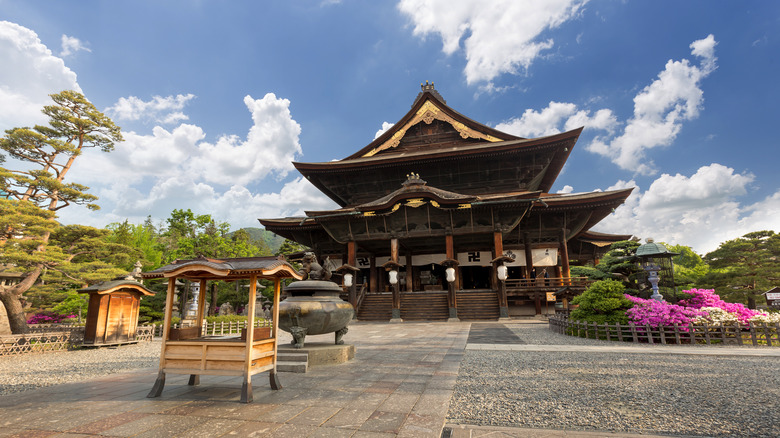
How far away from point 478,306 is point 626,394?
45.0 feet

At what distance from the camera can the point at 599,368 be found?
20.5 feet

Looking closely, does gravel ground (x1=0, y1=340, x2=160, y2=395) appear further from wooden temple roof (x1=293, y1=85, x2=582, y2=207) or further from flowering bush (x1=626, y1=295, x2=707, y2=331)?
wooden temple roof (x1=293, y1=85, x2=582, y2=207)

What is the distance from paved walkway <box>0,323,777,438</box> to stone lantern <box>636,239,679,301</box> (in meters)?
9.38

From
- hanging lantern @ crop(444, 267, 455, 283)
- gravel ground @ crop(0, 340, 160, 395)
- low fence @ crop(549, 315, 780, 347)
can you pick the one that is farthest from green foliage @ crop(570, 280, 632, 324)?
gravel ground @ crop(0, 340, 160, 395)

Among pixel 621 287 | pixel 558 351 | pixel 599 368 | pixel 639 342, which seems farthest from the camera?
pixel 621 287

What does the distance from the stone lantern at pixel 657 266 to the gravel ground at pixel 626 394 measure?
465 cm

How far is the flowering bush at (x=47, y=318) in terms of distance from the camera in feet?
59.3

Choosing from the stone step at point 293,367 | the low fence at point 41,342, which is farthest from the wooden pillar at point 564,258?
the low fence at point 41,342

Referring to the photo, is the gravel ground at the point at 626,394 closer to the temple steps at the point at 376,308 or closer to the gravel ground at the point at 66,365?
the gravel ground at the point at 66,365

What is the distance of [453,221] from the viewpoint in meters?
19.6

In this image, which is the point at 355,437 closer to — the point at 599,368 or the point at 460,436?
the point at 460,436

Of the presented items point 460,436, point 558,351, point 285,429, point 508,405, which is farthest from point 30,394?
point 558,351

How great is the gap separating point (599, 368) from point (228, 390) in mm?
6320

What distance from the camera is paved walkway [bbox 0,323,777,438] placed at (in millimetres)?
3359
